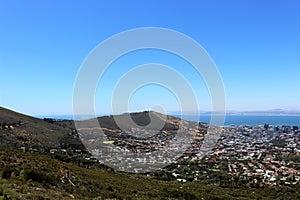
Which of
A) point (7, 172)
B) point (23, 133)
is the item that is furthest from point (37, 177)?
point (23, 133)

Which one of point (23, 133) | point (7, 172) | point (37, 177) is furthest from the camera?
point (23, 133)

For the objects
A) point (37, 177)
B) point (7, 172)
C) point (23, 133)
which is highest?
point (7, 172)

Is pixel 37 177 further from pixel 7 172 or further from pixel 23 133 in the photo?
pixel 23 133

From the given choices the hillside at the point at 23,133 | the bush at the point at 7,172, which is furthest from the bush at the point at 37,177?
the hillside at the point at 23,133

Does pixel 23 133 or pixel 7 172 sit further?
pixel 23 133

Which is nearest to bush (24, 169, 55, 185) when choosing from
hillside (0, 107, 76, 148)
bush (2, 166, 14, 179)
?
bush (2, 166, 14, 179)

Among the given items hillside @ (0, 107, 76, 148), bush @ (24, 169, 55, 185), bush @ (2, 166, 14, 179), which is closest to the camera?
bush @ (2, 166, 14, 179)

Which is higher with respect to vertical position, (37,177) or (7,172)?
(7,172)

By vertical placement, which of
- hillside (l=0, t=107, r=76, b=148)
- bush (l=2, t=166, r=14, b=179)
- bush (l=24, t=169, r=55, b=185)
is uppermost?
bush (l=2, t=166, r=14, b=179)

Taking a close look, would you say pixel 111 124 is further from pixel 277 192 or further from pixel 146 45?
pixel 146 45

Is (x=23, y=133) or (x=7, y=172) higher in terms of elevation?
(x=7, y=172)

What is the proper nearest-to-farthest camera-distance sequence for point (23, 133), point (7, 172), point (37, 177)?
point (7, 172) < point (37, 177) < point (23, 133)

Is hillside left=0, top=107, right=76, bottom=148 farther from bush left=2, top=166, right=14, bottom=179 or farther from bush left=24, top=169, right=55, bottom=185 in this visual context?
bush left=24, top=169, right=55, bottom=185

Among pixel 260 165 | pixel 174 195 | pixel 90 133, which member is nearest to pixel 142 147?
pixel 90 133
